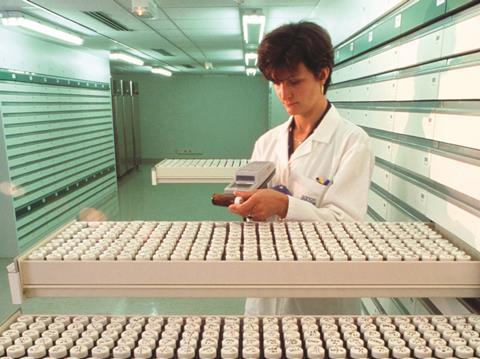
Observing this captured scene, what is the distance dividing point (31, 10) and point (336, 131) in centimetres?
342

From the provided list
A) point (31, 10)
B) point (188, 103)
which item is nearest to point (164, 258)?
point (31, 10)

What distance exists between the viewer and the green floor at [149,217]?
3.57 metres

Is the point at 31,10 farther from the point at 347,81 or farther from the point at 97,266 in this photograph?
the point at 97,266

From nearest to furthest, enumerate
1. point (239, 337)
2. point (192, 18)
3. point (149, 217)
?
point (239, 337), point (192, 18), point (149, 217)

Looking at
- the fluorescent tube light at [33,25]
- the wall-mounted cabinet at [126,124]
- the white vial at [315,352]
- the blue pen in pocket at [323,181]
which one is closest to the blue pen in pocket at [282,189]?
the blue pen in pocket at [323,181]

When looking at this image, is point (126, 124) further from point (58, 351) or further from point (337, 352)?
point (337, 352)

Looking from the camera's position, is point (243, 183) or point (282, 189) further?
point (282, 189)

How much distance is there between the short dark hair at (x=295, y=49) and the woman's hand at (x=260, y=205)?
1.56ft

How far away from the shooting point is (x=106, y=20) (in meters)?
4.10

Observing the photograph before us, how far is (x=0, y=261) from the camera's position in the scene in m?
4.57

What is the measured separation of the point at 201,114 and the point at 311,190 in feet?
36.7

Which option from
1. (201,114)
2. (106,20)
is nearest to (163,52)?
(106,20)

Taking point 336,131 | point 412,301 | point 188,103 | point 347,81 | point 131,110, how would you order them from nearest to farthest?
point 336,131 → point 412,301 → point 347,81 → point 131,110 → point 188,103

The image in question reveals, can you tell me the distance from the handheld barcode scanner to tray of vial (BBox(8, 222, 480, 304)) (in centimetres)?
25
